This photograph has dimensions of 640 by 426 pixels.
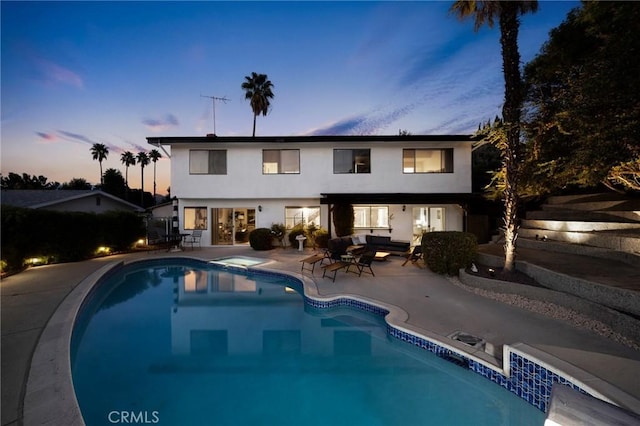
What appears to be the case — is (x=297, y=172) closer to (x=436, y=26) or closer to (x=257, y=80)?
(x=436, y=26)

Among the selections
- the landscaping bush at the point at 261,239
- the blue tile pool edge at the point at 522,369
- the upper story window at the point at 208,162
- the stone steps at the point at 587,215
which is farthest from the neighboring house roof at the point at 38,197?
the stone steps at the point at 587,215

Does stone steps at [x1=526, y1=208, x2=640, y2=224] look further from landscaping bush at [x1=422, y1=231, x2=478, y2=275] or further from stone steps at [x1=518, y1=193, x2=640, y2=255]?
landscaping bush at [x1=422, y1=231, x2=478, y2=275]

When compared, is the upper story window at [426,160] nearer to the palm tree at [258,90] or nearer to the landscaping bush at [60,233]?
the landscaping bush at [60,233]

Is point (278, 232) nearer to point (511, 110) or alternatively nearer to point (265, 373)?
point (265, 373)

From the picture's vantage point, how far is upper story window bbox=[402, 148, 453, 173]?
14936 millimetres

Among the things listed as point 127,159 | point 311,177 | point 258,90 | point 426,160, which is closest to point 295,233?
point 311,177

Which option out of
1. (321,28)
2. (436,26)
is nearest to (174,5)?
(321,28)

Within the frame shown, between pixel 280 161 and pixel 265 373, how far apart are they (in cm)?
1232

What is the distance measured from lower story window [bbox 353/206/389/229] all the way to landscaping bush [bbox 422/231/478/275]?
649cm

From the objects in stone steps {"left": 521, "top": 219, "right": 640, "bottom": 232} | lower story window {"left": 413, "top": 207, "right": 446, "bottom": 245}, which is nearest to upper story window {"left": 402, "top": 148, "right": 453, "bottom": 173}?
lower story window {"left": 413, "top": 207, "right": 446, "bottom": 245}

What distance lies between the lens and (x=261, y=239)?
14.4m

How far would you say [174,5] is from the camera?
11.2m

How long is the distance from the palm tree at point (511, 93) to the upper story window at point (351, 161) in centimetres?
785

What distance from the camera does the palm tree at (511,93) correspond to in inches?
287
